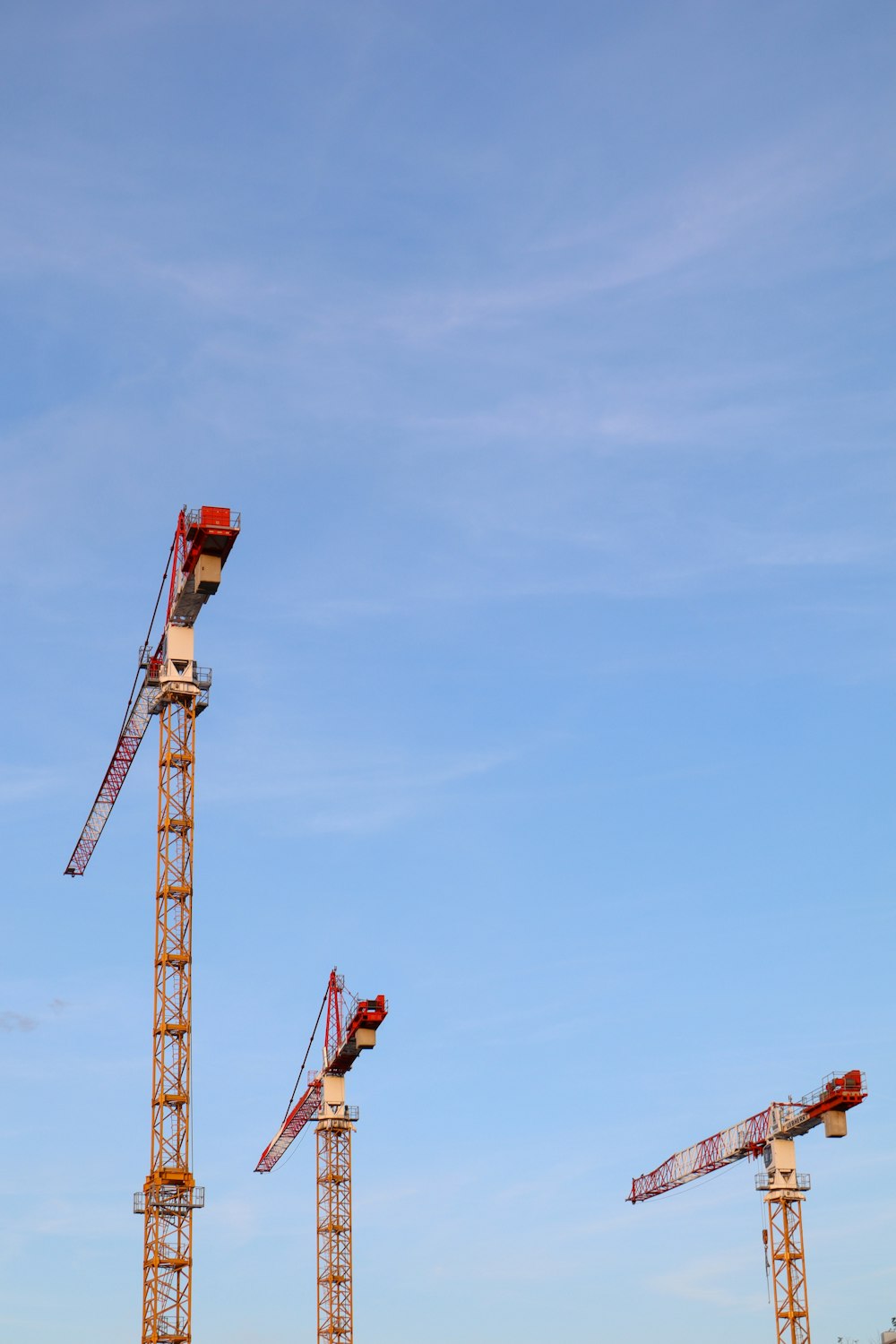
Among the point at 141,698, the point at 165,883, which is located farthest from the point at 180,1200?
the point at 141,698

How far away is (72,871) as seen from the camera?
132125mm

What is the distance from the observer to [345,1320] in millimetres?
140625

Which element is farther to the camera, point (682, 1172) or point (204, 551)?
point (682, 1172)

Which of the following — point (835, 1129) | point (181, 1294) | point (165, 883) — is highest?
point (165, 883)

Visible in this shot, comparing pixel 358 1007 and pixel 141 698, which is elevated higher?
pixel 141 698

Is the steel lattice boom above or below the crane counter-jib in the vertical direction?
below

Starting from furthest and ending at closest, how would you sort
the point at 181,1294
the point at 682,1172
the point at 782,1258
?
the point at 682,1172 < the point at 782,1258 < the point at 181,1294

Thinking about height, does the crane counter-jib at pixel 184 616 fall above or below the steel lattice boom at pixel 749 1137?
above

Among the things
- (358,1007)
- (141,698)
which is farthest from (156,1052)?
(358,1007)

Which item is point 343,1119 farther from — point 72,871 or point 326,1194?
point 72,871

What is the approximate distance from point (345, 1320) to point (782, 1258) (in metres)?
35.5

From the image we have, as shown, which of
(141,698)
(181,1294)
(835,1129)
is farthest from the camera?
(835,1129)

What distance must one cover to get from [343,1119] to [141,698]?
51.0m

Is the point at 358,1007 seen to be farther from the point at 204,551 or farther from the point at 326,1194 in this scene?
the point at 204,551
